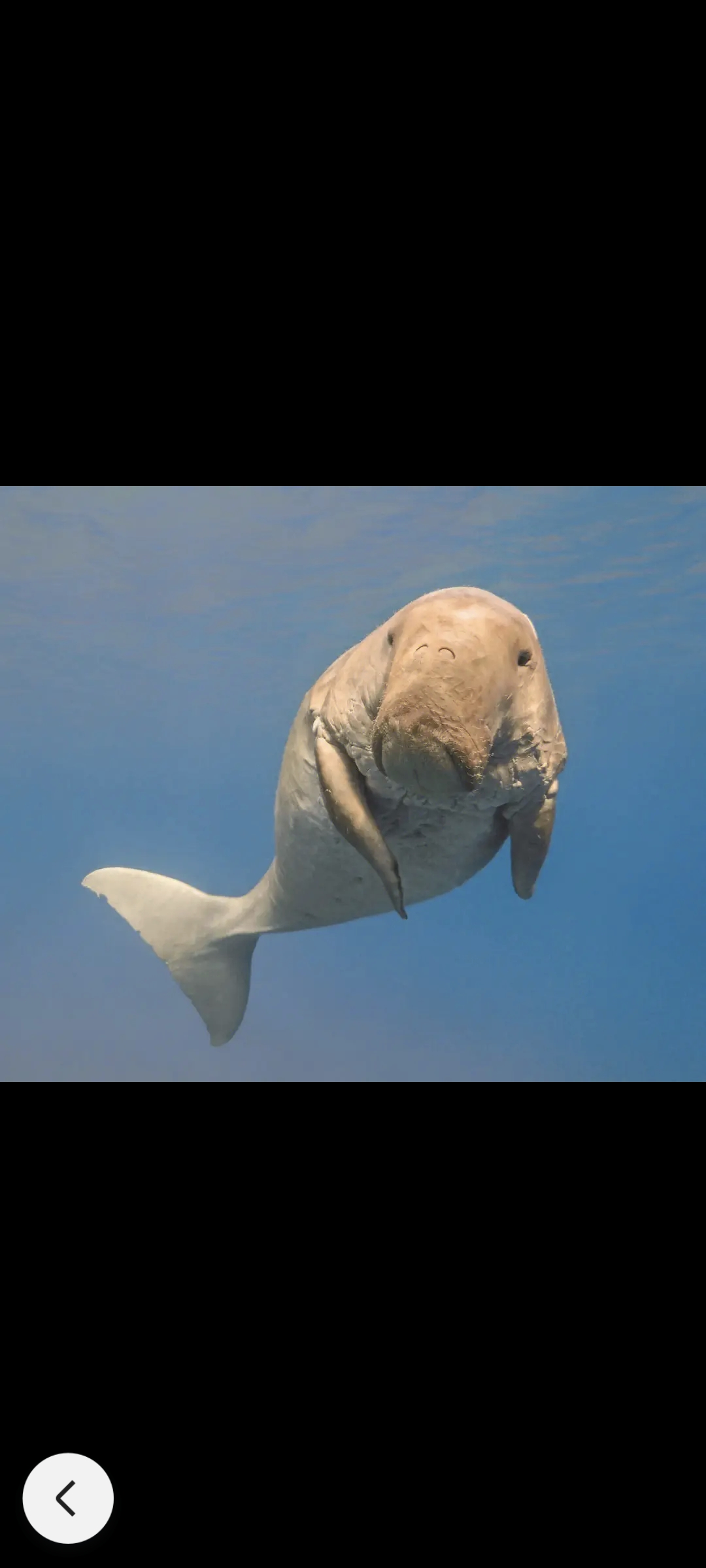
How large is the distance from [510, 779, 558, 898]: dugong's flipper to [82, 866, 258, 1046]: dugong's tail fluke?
2.79 m

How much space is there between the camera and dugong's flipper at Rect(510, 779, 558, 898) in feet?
13.7

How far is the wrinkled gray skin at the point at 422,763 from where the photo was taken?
3.22 meters

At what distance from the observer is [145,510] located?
626 inches

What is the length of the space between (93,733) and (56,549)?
30.0ft

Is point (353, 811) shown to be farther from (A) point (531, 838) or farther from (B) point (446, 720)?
(A) point (531, 838)

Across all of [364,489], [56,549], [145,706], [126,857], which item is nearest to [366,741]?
[364,489]
